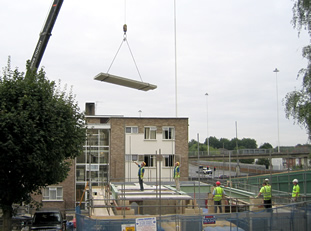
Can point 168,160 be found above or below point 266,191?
above

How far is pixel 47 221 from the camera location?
68.6 feet

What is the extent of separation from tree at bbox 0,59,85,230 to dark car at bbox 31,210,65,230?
220 cm

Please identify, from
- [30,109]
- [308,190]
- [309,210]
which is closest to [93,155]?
[308,190]

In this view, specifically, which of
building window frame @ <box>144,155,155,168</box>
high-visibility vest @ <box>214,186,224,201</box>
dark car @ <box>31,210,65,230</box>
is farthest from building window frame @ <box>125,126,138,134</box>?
high-visibility vest @ <box>214,186,224,201</box>

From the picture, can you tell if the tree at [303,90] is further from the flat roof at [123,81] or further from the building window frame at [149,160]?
the building window frame at [149,160]

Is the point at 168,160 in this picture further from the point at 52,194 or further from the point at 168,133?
the point at 52,194

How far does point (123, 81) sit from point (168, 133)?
2281 cm

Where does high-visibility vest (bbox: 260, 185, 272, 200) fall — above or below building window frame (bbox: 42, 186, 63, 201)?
above

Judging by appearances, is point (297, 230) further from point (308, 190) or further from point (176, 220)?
point (308, 190)

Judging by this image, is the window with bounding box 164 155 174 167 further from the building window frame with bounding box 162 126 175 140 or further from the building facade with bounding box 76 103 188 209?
the building window frame with bounding box 162 126 175 140

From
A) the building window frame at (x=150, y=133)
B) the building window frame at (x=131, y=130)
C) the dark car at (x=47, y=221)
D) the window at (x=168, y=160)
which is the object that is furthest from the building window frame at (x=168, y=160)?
the dark car at (x=47, y=221)

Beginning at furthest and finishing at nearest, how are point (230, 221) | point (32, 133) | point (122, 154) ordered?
point (122, 154) < point (32, 133) < point (230, 221)

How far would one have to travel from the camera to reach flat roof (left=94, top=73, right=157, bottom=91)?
1818cm

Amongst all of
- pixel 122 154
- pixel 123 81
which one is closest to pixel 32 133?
pixel 123 81
